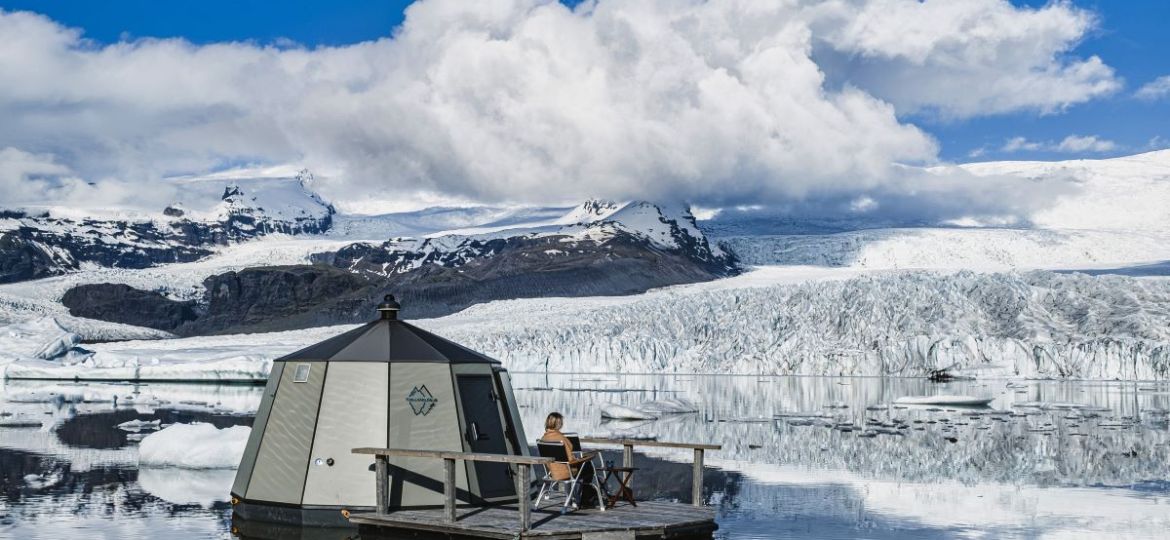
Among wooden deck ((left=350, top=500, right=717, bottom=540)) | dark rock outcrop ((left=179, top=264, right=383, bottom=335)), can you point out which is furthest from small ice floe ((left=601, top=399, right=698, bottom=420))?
dark rock outcrop ((left=179, top=264, right=383, bottom=335))

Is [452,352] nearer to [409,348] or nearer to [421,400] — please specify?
[409,348]

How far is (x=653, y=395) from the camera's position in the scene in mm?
43000

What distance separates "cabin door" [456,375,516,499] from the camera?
13594 mm

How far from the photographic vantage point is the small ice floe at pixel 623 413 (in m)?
31.8

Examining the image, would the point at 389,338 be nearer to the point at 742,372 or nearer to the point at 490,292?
the point at 742,372

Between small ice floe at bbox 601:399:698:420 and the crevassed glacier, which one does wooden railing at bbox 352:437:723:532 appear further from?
the crevassed glacier

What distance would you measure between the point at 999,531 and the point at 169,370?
5079 cm

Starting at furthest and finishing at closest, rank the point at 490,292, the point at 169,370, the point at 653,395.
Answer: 1. the point at 490,292
2. the point at 169,370
3. the point at 653,395

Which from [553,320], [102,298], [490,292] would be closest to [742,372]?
[553,320]

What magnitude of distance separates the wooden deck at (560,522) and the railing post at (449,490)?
95mm

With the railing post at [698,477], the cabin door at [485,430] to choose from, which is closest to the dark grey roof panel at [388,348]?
the cabin door at [485,430]

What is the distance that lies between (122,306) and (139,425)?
568 feet

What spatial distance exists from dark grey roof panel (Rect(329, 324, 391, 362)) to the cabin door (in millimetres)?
930

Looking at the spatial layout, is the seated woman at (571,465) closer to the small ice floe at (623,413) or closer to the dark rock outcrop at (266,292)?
the small ice floe at (623,413)
